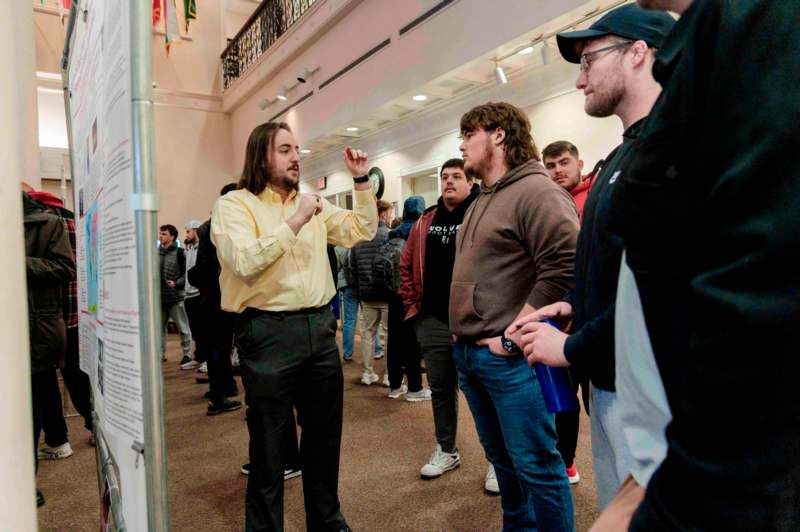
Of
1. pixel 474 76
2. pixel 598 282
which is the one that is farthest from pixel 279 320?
pixel 474 76

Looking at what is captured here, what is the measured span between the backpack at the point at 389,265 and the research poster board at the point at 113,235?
3.02m

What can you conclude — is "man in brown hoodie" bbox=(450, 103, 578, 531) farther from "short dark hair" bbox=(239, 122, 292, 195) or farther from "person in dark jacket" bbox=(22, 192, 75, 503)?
"person in dark jacket" bbox=(22, 192, 75, 503)

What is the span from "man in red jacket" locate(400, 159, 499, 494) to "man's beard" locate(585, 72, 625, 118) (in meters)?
1.44

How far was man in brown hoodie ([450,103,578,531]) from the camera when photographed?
1.55 meters

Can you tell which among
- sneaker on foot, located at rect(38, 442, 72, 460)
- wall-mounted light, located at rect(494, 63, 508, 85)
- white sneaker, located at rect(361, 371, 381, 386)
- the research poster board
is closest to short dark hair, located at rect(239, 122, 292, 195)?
the research poster board

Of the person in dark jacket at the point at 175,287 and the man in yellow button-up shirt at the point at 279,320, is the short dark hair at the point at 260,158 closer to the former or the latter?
the man in yellow button-up shirt at the point at 279,320

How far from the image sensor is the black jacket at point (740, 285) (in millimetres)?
375

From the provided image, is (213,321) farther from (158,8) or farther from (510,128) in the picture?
(158,8)

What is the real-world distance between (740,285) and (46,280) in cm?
308

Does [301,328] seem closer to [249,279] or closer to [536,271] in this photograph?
[249,279]

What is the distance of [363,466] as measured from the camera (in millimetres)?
2852

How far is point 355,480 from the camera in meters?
2.67

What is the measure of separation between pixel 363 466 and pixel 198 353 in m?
3.19

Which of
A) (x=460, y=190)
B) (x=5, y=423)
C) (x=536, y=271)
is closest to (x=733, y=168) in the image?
(x=5, y=423)
